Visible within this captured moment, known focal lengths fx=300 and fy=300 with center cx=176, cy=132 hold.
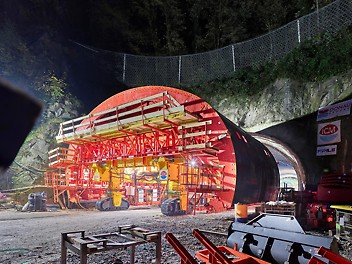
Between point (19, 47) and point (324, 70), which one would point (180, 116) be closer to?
point (324, 70)

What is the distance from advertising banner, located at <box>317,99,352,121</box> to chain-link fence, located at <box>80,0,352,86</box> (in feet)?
15.7

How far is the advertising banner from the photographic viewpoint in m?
13.7

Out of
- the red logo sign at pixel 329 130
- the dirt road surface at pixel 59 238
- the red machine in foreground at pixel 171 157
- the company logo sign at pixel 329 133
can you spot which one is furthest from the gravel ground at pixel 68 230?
the red logo sign at pixel 329 130

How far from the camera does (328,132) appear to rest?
1443 centimetres

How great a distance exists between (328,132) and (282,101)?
3.26 metres

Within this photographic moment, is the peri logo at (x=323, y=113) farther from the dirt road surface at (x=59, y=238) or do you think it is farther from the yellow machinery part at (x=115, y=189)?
the yellow machinery part at (x=115, y=189)

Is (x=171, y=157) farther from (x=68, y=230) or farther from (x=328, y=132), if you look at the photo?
(x=328, y=132)

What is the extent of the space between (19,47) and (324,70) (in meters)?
20.3

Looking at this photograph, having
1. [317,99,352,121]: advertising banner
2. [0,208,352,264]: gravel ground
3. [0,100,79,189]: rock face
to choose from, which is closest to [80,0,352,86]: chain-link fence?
[317,99,352,121]: advertising banner

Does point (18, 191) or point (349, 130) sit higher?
point (349, 130)

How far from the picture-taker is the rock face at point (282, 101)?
48.8 ft

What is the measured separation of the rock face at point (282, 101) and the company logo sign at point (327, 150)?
2123 millimetres

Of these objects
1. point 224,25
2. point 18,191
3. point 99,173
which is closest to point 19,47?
point 18,191

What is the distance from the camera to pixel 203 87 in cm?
A: 2077
